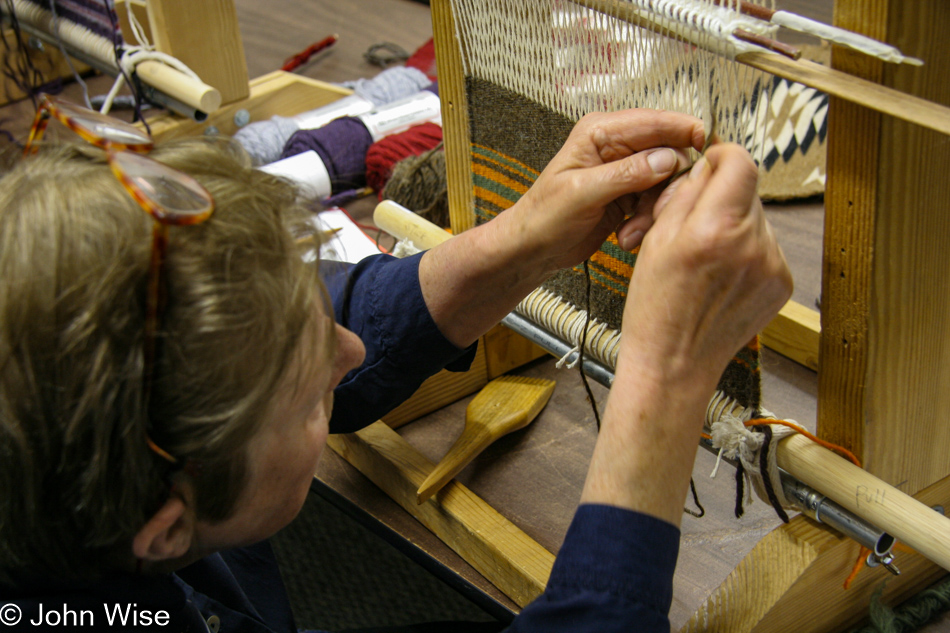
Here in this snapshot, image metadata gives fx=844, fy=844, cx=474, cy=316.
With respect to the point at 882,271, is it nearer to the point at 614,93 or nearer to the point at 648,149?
the point at 648,149

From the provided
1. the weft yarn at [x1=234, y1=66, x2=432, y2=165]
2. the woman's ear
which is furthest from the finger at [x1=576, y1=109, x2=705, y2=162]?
the weft yarn at [x1=234, y1=66, x2=432, y2=165]

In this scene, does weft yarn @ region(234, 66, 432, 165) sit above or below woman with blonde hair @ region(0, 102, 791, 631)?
below

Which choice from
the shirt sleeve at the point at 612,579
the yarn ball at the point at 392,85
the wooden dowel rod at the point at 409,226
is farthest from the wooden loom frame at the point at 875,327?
the yarn ball at the point at 392,85

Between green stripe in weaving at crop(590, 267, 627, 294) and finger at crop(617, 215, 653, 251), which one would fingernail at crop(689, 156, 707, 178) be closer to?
finger at crop(617, 215, 653, 251)

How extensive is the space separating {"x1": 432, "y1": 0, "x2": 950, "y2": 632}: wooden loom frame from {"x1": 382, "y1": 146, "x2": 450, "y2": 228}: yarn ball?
84cm

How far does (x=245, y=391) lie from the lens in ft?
1.73

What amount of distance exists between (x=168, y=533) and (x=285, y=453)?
0.30ft

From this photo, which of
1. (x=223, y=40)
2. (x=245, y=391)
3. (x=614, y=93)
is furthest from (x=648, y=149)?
(x=223, y=40)

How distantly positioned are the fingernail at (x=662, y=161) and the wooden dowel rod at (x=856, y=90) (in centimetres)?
9

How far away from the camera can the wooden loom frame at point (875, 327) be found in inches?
23.5

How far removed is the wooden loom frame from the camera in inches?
23.5

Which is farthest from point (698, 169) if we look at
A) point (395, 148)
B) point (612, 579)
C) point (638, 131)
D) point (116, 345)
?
point (395, 148)

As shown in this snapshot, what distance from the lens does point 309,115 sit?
73.3 inches

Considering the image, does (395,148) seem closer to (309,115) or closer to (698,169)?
(309,115)
